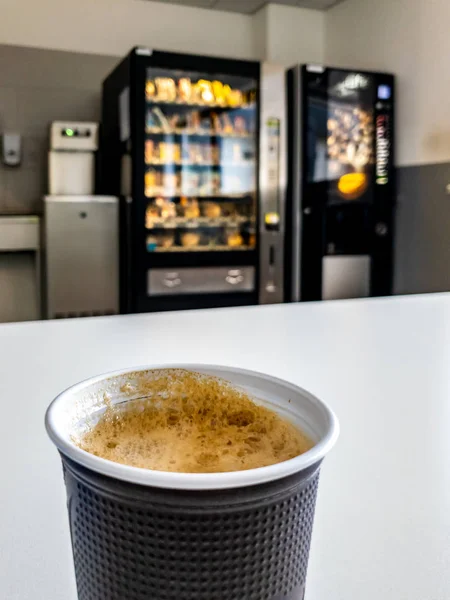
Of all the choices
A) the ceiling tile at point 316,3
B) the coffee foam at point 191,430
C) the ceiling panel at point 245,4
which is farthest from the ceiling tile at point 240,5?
the coffee foam at point 191,430

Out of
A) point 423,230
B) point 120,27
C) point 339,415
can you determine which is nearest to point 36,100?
point 120,27

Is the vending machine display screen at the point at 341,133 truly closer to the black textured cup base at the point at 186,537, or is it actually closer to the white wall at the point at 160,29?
the white wall at the point at 160,29

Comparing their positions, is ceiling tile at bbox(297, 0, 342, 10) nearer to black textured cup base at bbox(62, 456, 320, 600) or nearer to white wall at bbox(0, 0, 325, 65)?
white wall at bbox(0, 0, 325, 65)

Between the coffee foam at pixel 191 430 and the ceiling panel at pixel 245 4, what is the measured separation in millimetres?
4740

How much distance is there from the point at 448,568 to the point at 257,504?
0.68 ft

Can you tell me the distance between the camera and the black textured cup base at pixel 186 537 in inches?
10.0

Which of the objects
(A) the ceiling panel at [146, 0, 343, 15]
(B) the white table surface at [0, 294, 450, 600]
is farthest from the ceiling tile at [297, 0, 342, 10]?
(B) the white table surface at [0, 294, 450, 600]

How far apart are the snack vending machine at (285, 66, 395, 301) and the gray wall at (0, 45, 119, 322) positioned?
1479 millimetres

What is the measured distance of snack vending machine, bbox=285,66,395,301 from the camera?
13.4ft

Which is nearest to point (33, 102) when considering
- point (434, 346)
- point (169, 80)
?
point (169, 80)

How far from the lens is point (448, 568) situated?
0.40 meters

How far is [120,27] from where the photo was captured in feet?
14.8

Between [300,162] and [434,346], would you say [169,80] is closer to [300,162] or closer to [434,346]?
[300,162]

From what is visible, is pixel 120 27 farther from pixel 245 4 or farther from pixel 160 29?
pixel 245 4
